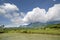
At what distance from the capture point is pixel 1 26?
10431cm
